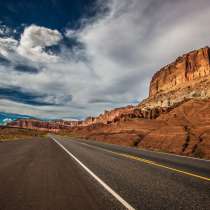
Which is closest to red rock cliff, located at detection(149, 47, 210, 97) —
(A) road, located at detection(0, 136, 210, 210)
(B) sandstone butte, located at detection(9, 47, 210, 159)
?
(B) sandstone butte, located at detection(9, 47, 210, 159)

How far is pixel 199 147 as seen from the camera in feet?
79.2

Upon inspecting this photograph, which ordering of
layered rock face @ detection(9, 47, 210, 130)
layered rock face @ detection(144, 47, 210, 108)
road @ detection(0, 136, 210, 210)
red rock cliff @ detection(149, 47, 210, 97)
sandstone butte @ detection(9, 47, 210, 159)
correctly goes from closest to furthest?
road @ detection(0, 136, 210, 210) < sandstone butte @ detection(9, 47, 210, 159) < layered rock face @ detection(9, 47, 210, 130) < layered rock face @ detection(144, 47, 210, 108) < red rock cliff @ detection(149, 47, 210, 97)

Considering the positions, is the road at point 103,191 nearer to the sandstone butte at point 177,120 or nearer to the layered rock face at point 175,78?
the sandstone butte at point 177,120

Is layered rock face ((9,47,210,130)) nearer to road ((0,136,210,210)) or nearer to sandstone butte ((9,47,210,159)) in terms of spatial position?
sandstone butte ((9,47,210,159))

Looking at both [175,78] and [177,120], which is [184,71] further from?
[177,120]

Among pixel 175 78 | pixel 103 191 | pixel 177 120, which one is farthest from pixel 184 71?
pixel 103 191

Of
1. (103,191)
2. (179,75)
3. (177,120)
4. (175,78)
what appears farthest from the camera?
(175,78)

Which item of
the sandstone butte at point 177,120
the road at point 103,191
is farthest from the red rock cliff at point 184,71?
the road at point 103,191

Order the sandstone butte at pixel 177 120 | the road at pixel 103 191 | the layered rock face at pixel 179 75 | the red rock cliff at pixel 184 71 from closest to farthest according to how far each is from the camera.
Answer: the road at pixel 103 191, the sandstone butte at pixel 177 120, the layered rock face at pixel 179 75, the red rock cliff at pixel 184 71

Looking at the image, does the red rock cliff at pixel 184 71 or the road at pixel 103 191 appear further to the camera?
the red rock cliff at pixel 184 71

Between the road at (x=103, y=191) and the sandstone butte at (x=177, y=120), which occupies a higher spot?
the sandstone butte at (x=177, y=120)

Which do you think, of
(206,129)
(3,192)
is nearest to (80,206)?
(3,192)

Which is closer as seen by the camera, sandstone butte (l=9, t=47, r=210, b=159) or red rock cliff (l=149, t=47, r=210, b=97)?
sandstone butte (l=9, t=47, r=210, b=159)

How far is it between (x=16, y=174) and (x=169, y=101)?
81.7 meters
